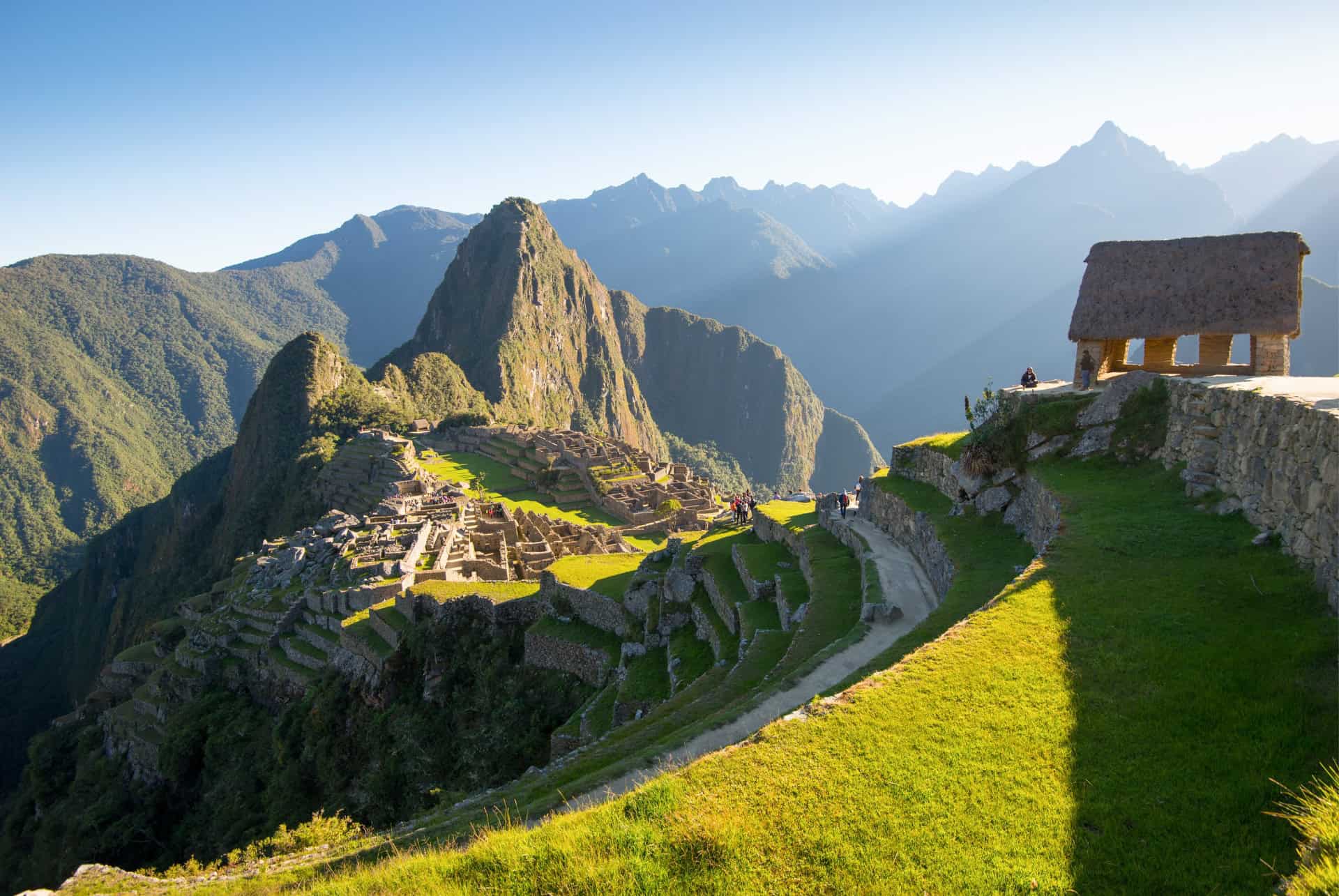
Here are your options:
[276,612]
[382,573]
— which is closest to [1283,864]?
[382,573]

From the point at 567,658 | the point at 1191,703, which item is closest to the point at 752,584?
the point at 567,658

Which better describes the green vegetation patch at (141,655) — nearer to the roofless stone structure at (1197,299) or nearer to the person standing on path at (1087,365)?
the person standing on path at (1087,365)

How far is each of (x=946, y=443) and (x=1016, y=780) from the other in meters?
14.8

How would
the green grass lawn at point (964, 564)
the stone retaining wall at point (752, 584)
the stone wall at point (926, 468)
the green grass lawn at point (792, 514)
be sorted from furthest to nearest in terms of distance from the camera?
the green grass lawn at point (792, 514) → the stone retaining wall at point (752, 584) → the stone wall at point (926, 468) → the green grass lawn at point (964, 564)

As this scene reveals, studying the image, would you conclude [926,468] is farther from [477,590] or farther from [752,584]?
[477,590]

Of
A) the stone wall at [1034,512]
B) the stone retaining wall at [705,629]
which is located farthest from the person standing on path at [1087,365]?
the stone retaining wall at [705,629]

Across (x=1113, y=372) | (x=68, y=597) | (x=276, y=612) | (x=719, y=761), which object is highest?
(x=1113, y=372)

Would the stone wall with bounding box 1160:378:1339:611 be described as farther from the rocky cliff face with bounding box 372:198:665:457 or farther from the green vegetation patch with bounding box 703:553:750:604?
the rocky cliff face with bounding box 372:198:665:457

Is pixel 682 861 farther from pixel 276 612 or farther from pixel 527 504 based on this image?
pixel 527 504

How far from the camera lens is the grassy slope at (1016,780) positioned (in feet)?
15.8

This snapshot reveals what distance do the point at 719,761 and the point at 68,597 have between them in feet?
418

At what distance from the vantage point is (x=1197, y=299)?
15.5 metres

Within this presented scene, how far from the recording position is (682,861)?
5.04m

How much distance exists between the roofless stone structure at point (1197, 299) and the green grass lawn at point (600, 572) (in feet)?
45.5
